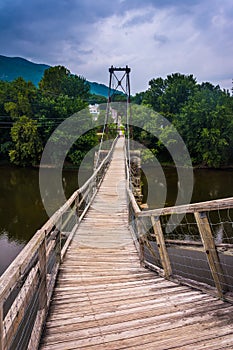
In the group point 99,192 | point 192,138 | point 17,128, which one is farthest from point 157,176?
Answer: point 99,192

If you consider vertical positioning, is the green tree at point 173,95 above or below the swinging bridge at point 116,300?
above

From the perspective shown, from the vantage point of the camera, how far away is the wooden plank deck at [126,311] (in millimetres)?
1527

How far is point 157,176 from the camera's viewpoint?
764 inches

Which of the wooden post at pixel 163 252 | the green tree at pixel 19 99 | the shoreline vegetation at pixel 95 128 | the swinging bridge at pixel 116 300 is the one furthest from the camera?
the green tree at pixel 19 99

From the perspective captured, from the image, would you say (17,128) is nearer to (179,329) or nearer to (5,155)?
(5,155)

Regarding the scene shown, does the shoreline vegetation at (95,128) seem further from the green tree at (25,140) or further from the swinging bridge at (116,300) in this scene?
the swinging bridge at (116,300)

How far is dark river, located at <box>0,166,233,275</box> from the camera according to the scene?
870 centimetres

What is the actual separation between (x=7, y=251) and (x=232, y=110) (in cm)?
1992

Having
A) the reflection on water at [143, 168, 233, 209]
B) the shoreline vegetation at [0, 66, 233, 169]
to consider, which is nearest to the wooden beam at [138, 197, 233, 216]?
the reflection on water at [143, 168, 233, 209]

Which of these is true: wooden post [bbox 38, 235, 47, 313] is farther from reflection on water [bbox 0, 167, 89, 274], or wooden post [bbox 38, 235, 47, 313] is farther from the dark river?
reflection on water [bbox 0, 167, 89, 274]

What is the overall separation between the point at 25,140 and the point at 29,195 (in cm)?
822

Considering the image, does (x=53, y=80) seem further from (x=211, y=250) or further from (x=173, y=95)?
(x=211, y=250)

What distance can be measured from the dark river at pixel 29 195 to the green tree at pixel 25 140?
118cm

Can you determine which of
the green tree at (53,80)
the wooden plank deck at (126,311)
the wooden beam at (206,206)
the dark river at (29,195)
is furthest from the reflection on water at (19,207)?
the green tree at (53,80)
